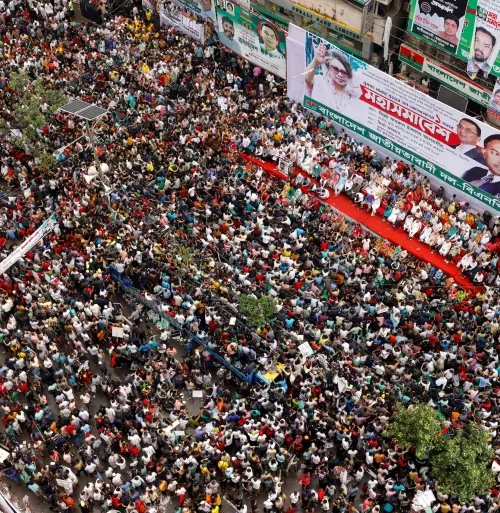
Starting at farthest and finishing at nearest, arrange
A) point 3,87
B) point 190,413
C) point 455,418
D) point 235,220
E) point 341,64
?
point 3,87, point 341,64, point 235,220, point 190,413, point 455,418

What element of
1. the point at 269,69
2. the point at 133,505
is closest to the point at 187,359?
the point at 133,505

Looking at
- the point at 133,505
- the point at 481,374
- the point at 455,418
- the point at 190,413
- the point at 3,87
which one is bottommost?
the point at 133,505

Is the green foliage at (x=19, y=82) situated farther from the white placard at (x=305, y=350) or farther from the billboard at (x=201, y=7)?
the white placard at (x=305, y=350)

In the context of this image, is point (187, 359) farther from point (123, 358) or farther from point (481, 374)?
point (481, 374)

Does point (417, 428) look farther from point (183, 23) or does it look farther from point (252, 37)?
point (183, 23)

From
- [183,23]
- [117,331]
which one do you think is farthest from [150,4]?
[117,331]

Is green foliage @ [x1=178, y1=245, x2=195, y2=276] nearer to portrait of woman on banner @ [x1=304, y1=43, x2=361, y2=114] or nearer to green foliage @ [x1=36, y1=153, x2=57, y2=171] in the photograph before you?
green foliage @ [x1=36, y1=153, x2=57, y2=171]
